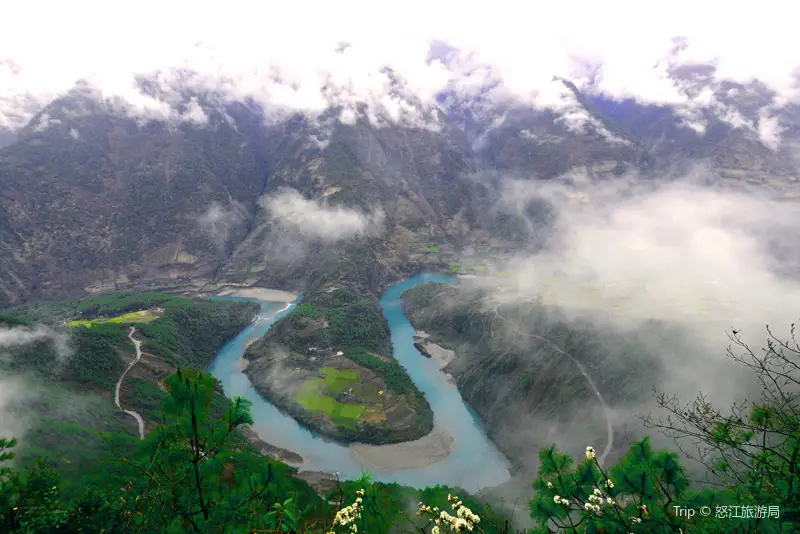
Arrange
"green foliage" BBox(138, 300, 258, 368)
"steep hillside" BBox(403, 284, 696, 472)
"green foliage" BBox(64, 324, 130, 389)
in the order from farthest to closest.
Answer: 1. "green foliage" BBox(138, 300, 258, 368)
2. "green foliage" BBox(64, 324, 130, 389)
3. "steep hillside" BBox(403, 284, 696, 472)

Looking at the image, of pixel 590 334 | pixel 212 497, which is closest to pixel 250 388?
pixel 590 334

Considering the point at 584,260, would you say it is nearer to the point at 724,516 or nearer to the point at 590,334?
the point at 590,334

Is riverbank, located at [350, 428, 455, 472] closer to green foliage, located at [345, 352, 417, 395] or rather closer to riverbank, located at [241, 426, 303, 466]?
riverbank, located at [241, 426, 303, 466]

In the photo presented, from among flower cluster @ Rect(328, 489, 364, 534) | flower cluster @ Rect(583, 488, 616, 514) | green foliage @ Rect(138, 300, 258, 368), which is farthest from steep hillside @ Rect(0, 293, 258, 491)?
flower cluster @ Rect(583, 488, 616, 514)

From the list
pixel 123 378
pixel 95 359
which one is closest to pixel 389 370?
pixel 123 378

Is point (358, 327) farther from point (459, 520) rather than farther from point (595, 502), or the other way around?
point (459, 520)

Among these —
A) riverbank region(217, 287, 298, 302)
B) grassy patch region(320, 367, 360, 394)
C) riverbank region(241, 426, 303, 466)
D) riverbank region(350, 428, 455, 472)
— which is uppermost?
riverbank region(350, 428, 455, 472)

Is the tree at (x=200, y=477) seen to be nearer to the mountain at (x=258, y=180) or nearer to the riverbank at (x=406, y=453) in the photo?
the riverbank at (x=406, y=453)
